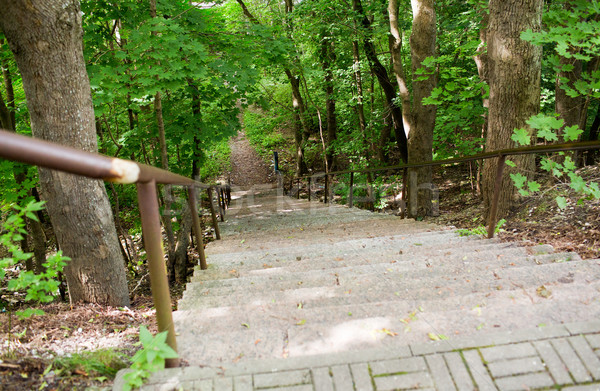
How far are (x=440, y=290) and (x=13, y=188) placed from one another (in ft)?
21.4

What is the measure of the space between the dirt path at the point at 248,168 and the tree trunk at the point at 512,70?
54.6 ft

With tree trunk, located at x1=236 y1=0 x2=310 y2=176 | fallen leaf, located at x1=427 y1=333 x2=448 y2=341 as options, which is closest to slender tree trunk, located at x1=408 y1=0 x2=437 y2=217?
fallen leaf, located at x1=427 y1=333 x2=448 y2=341

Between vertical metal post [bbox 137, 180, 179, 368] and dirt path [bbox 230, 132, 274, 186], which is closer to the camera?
vertical metal post [bbox 137, 180, 179, 368]

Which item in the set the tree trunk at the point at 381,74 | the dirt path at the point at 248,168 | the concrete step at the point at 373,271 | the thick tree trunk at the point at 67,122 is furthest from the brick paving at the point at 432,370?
the dirt path at the point at 248,168

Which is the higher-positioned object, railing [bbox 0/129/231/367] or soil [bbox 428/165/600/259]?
railing [bbox 0/129/231/367]

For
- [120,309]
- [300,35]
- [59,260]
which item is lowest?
[120,309]

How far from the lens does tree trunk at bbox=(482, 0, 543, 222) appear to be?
13.9 ft

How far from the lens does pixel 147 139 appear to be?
7652mm

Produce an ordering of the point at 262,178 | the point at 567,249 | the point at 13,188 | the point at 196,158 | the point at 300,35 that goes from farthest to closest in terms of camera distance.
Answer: the point at 262,178 → the point at 300,35 → the point at 196,158 → the point at 13,188 → the point at 567,249

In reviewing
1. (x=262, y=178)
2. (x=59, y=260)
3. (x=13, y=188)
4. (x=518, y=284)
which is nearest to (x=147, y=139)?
(x=13, y=188)

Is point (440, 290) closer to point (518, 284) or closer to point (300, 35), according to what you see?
point (518, 284)

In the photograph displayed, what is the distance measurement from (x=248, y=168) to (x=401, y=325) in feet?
68.8

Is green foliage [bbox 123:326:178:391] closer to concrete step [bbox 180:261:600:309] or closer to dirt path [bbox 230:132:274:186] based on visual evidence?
concrete step [bbox 180:261:600:309]

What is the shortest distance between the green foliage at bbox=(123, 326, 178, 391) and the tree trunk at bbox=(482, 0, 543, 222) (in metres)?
4.30
